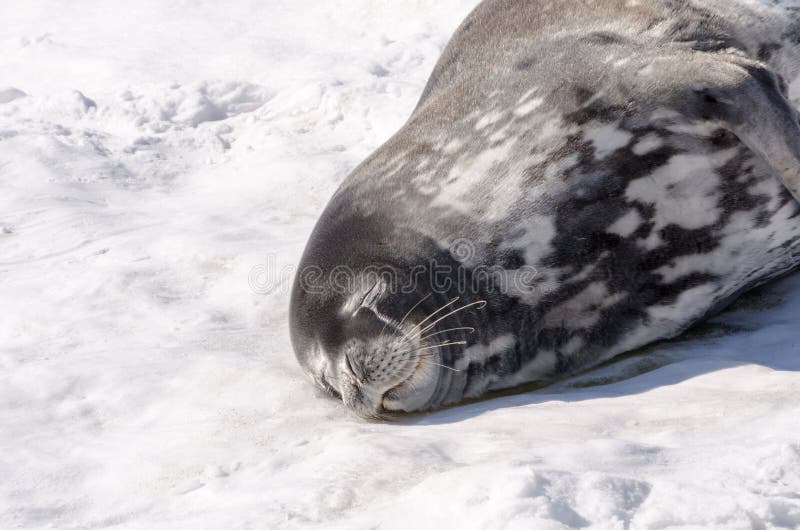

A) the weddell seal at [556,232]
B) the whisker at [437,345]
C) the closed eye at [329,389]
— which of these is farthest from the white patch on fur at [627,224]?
the closed eye at [329,389]

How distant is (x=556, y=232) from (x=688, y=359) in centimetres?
→ 55

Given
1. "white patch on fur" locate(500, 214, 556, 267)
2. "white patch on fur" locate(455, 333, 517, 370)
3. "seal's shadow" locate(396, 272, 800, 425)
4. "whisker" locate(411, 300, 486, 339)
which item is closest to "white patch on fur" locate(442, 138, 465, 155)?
"white patch on fur" locate(500, 214, 556, 267)

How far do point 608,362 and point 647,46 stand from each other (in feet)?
3.33

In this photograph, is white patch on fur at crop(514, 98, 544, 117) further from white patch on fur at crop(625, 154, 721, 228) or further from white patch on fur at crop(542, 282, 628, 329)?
white patch on fur at crop(542, 282, 628, 329)

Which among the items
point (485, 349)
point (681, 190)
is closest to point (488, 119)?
point (681, 190)

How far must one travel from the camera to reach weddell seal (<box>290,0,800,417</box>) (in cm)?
290

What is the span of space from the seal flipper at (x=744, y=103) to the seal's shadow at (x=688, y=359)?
→ 440 millimetres

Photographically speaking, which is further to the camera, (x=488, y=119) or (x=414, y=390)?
(x=488, y=119)

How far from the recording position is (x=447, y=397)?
293 centimetres

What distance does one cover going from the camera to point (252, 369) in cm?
314

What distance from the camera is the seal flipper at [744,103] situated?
9.33 ft

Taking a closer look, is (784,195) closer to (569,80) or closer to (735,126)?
(735,126)

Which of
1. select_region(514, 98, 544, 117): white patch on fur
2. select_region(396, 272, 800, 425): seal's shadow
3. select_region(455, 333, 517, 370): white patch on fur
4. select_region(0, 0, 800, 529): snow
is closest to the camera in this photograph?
select_region(0, 0, 800, 529): snow

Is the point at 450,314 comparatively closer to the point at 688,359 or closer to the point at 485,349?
the point at 485,349
